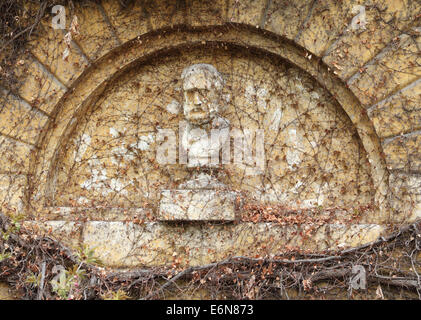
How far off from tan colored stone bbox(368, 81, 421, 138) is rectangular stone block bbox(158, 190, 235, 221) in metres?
1.38

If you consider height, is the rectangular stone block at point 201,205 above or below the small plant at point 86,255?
above

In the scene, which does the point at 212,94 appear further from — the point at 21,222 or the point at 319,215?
the point at 21,222

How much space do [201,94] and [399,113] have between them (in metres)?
1.67

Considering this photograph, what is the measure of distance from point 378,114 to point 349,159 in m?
0.54

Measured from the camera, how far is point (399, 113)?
4098 millimetres

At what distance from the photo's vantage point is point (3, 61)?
4500mm

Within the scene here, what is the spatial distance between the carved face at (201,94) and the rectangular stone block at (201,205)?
0.64 meters

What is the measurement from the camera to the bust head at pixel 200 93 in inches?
167

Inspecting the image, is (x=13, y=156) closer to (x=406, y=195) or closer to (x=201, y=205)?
(x=201, y=205)

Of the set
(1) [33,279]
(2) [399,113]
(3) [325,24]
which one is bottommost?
(1) [33,279]

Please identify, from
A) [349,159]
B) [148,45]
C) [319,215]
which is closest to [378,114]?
[349,159]

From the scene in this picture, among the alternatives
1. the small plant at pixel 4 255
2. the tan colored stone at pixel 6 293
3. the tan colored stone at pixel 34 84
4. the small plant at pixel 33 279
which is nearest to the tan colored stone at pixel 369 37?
the tan colored stone at pixel 34 84

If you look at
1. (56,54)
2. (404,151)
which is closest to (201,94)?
(56,54)

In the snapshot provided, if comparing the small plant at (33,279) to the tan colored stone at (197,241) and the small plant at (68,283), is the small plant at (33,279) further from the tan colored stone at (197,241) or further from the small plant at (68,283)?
the tan colored stone at (197,241)
